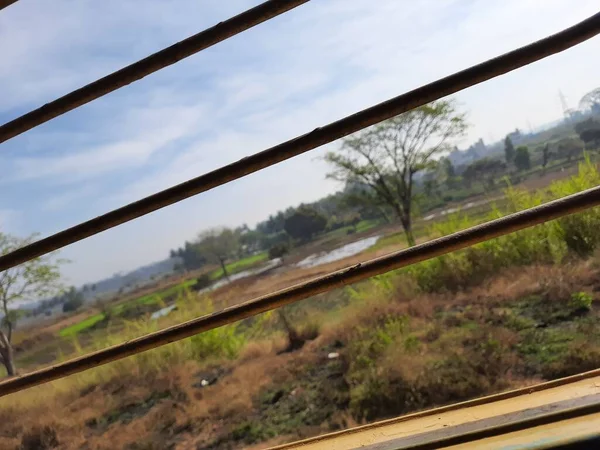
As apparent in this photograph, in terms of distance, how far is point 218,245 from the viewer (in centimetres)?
317

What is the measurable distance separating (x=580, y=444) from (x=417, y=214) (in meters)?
2.91

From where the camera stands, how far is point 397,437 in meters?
0.46

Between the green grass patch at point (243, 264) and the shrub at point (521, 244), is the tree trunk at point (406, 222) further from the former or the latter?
the green grass patch at point (243, 264)

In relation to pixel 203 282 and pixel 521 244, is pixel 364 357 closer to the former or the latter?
pixel 521 244

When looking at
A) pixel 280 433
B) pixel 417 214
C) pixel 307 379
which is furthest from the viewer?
pixel 417 214

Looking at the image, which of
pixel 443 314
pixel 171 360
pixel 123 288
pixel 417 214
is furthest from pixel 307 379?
pixel 417 214

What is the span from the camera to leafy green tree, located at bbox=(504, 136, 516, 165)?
1.91m

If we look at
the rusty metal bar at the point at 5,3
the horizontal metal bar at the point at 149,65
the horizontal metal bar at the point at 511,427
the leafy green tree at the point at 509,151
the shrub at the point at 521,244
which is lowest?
the shrub at the point at 521,244

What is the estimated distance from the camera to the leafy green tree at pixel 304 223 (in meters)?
2.69

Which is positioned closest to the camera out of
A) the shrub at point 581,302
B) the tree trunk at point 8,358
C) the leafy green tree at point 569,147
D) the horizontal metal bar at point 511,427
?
the horizontal metal bar at point 511,427

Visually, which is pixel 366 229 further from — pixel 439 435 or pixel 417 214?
pixel 439 435

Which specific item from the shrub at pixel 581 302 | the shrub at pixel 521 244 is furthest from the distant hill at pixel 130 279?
the shrub at pixel 581 302

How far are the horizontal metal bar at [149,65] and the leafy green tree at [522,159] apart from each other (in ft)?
5.23

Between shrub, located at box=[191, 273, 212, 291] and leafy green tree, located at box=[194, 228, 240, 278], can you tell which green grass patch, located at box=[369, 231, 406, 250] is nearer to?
leafy green tree, located at box=[194, 228, 240, 278]
